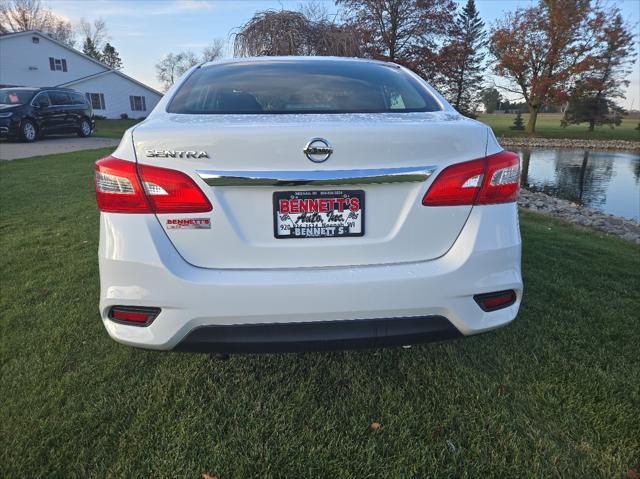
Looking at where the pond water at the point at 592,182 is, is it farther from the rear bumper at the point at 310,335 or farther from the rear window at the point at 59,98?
the rear window at the point at 59,98

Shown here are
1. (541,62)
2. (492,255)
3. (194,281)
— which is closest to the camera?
(194,281)

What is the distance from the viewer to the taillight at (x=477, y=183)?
5.74 ft

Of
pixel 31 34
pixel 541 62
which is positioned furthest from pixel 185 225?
pixel 541 62

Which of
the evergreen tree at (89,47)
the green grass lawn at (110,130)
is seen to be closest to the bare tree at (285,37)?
the green grass lawn at (110,130)

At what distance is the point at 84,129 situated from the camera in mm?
19016

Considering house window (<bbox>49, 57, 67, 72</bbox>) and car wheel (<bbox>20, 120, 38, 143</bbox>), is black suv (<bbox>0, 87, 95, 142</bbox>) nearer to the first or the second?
car wheel (<bbox>20, 120, 38, 143</bbox>)

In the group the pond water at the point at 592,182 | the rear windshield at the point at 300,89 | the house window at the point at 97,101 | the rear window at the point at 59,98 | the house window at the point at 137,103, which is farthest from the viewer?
the house window at the point at 137,103

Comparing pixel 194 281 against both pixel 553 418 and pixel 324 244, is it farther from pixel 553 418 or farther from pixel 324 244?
pixel 553 418

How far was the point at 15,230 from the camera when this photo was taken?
5.30 meters

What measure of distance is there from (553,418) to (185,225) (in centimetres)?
192

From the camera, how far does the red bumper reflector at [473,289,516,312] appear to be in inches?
72.4

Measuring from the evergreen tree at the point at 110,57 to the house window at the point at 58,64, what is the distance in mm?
41822

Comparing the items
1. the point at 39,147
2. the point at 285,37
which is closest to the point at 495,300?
the point at 285,37

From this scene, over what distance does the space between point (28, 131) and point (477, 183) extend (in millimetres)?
18406
